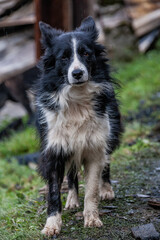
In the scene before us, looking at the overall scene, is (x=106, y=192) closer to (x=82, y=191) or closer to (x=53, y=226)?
(x=82, y=191)

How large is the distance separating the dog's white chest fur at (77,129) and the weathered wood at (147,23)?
994 centimetres

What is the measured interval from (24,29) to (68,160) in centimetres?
593

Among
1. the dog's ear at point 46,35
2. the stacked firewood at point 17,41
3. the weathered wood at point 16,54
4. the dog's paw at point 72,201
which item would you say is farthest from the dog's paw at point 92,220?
the weathered wood at point 16,54

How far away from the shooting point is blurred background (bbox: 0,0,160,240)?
4.03 metres

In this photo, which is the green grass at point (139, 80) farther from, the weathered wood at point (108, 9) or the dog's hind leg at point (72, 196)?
the dog's hind leg at point (72, 196)

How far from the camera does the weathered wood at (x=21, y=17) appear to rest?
24.5ft

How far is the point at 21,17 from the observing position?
810 centimetres

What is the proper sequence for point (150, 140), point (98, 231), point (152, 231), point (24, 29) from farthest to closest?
point (24, 29) → point (150, 140) → point (98, 231) → point (152, 231)

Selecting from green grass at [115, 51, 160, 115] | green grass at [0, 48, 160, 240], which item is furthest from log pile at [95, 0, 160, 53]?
green grass at [0, 48, 160, 240]

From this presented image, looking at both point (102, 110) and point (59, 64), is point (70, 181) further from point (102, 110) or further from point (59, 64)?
point (59, 64)

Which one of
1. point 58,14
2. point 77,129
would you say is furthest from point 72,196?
point 58,14

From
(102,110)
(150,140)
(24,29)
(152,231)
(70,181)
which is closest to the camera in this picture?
(152,231)

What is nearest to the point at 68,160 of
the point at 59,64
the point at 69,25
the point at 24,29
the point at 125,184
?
the point at 59,64

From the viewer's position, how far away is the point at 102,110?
3.69 meters
